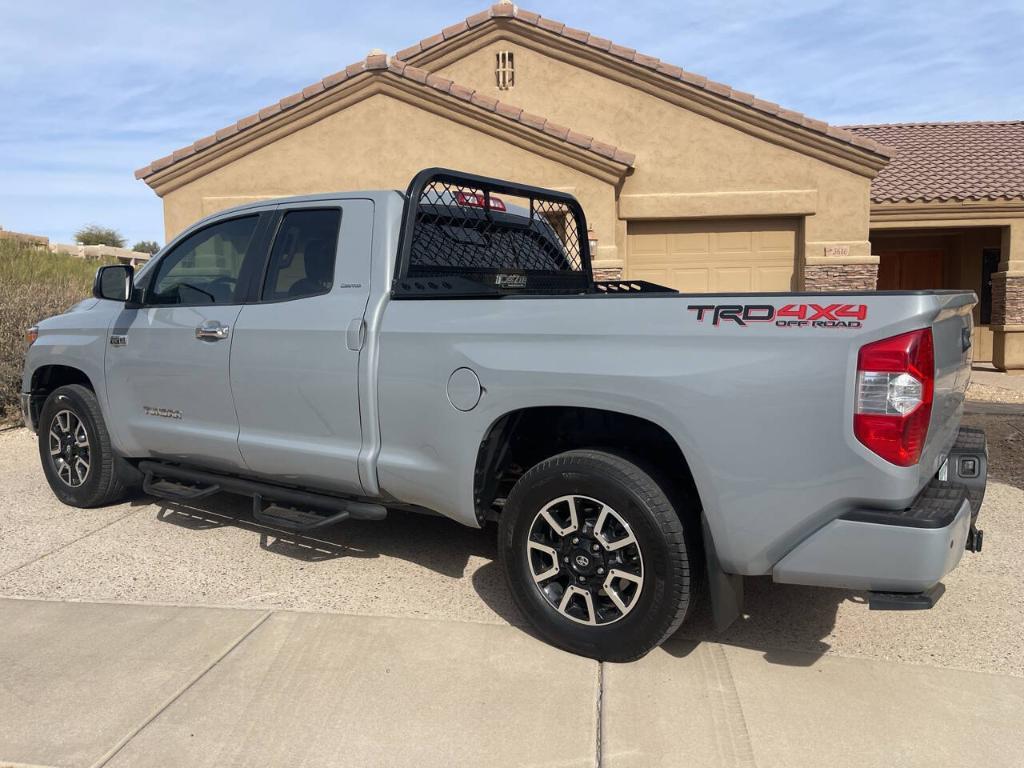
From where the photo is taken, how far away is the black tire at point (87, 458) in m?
5.64

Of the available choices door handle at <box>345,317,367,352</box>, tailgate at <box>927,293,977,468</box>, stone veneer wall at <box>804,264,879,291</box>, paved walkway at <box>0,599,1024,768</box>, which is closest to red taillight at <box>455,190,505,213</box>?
door handle at <box>345,317,367,352</box>

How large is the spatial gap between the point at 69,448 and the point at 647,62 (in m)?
10.3

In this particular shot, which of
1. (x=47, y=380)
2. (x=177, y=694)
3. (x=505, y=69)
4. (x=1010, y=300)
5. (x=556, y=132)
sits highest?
(x=505, y=69)

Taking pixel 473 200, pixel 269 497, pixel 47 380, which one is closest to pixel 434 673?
pixel 269 497

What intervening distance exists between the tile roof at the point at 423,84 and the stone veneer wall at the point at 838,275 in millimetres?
3138

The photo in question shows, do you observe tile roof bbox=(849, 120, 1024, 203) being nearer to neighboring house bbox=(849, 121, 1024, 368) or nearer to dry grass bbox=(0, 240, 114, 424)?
neighboring house bbox=(849, 121, 1024, 368)

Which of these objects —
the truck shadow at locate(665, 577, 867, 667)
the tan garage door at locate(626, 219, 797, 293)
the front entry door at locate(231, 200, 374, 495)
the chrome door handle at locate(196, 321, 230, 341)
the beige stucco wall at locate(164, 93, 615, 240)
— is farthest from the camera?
the tan garage door at locate(626, 219, 797, 293)

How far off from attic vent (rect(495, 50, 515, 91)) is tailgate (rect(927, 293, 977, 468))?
1154cm

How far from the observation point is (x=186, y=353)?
195 inches

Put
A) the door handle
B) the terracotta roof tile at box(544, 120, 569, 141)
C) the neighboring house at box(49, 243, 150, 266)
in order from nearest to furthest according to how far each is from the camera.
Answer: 1. the door handle
2. the terracotta roof tile at box(544, 120, 569, 141)
3. the neighboring house at box(49, 243, 150, 266)

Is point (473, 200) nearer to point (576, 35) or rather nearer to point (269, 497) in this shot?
point (269, 497)

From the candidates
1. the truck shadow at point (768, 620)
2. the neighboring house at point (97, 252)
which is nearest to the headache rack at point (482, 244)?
the truck shadow at point (768, 620)

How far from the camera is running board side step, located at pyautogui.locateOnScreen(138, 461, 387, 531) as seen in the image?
4336 mm

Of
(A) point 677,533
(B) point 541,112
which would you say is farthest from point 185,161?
(A) point 677,533
